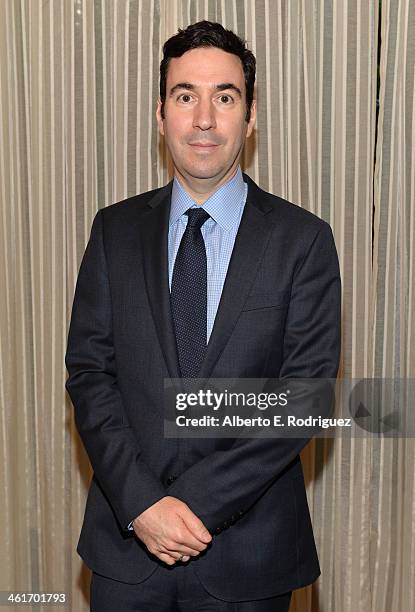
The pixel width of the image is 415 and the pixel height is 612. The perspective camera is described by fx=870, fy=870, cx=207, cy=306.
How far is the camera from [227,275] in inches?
66.7

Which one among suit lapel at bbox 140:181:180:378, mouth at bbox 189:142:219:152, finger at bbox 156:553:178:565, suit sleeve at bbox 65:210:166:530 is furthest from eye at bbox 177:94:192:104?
finger at bbox 156:553:178:565

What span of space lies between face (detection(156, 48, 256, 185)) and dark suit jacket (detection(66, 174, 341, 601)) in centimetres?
13

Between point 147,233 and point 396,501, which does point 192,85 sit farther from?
point 396,501

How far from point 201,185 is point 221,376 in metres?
0.40

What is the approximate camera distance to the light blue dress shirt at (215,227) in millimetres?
1740

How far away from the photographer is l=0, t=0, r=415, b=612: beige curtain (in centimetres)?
245

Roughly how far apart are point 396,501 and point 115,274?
51.2 inches

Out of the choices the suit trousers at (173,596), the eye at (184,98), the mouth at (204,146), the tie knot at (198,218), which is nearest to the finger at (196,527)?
the suit trousers at (173,596)

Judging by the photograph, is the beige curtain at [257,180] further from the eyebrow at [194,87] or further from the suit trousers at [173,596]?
the suit trousers at [173,596]

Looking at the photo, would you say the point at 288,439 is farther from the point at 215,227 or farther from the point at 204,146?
the point at 204,146

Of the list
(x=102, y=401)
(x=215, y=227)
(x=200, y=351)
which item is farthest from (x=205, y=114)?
(x=102, y=401)

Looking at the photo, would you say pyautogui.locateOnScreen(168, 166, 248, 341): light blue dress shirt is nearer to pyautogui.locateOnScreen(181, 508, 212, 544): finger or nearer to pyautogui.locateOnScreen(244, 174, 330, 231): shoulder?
pyautogui.locateOnScreen(244, 174, 330, 231): shoulder

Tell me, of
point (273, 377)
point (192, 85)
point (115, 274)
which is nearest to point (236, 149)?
point (192, 85)

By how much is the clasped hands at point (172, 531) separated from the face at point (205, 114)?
650mm
